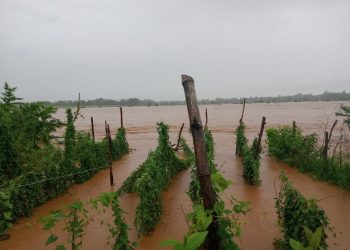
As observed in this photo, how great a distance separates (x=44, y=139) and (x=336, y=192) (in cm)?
955

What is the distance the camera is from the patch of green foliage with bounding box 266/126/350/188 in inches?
432

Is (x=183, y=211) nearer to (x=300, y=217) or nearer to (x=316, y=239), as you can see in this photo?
(x=300, y=217)

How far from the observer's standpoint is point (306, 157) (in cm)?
1318

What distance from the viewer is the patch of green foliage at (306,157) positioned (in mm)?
10984

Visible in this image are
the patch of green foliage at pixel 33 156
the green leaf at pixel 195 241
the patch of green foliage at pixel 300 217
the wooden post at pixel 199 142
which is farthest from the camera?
the patch of green foliage at pixel 33 156

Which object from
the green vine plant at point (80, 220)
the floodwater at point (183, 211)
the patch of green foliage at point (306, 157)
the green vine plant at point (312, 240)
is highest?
the green vine plant at point (312, 240)

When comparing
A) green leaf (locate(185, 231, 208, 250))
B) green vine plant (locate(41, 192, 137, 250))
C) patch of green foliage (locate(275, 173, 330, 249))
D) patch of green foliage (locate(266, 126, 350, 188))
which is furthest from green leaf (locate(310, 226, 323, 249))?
patch of green foliage (locate(266, 126, 350, 188))

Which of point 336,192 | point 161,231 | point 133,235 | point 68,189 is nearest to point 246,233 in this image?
point 161,231

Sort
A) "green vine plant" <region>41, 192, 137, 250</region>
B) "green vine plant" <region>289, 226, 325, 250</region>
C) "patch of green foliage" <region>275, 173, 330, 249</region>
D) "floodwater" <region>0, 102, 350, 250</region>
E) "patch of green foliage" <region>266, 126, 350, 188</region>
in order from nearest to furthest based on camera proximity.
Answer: "green vine plant" <region>289, 226, 325, 250</region> < "green vine plant" <region>41, 192, 137, 250</region> < "patch of green foliage" <region>275, 173, 330, 249</region> < "floodwater" <region>0, 102, 350, 250</region> < "patch of green foliage" <region>266, 126, 350, 188</region>

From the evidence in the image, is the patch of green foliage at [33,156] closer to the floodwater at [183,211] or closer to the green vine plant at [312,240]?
the floodwater at [183,211]

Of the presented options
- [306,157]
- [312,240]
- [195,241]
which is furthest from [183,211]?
[306,157]

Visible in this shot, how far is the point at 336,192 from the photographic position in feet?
33.8

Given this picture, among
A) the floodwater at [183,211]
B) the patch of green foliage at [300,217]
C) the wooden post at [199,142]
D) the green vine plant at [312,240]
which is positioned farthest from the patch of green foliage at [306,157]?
the green vine plant at [312,240]

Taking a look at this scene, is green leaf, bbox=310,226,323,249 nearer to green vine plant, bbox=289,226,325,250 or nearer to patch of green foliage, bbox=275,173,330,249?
green vine plant, bbox=289,226,325,250
